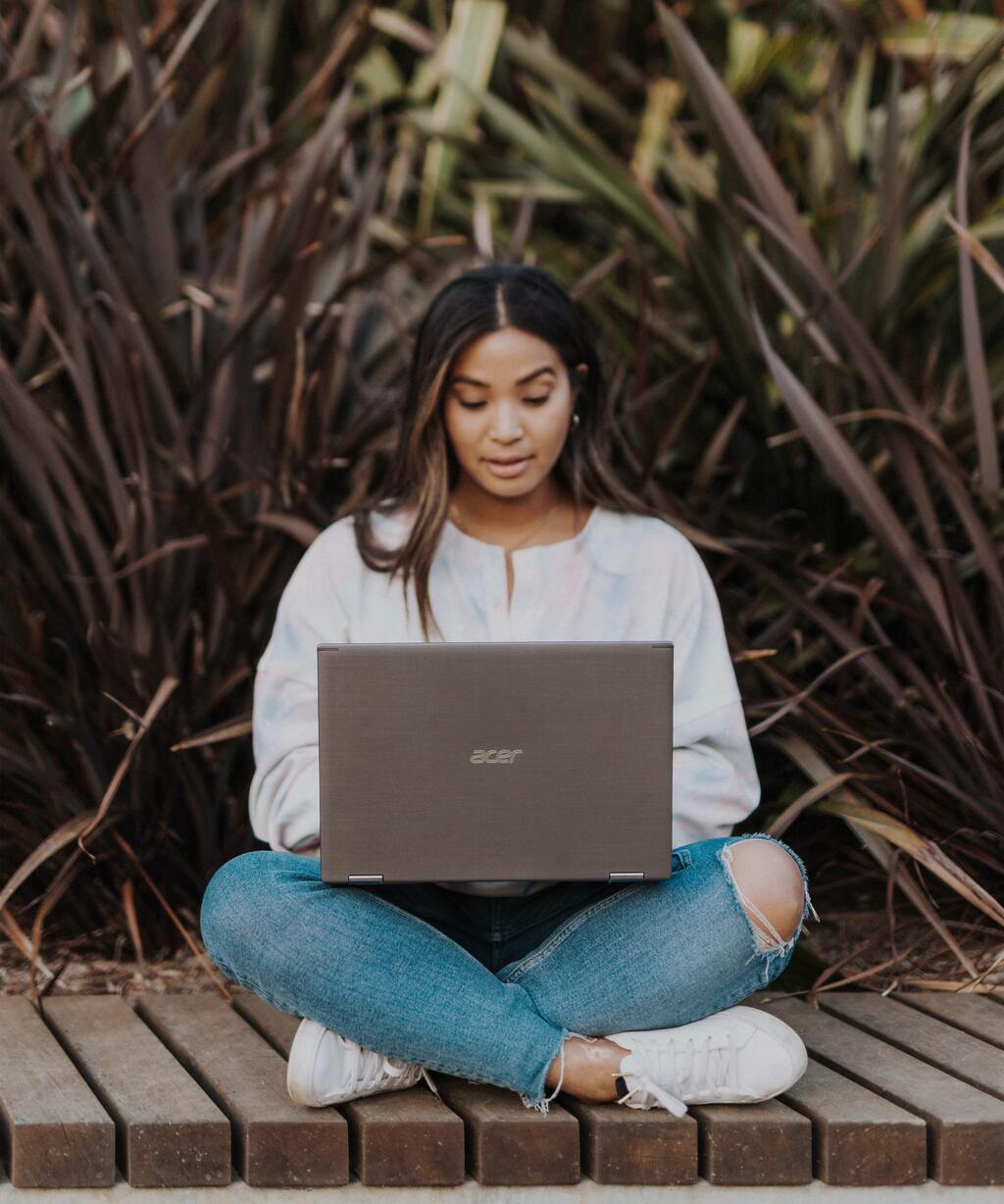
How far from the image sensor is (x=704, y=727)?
198cm

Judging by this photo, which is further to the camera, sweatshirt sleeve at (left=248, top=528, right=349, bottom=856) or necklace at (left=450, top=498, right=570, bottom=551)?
necklace at (left=450, top=498, right=570, bottom=551)

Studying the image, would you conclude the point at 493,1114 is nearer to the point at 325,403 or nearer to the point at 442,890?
the point at 442,890

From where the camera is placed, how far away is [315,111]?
127 inches

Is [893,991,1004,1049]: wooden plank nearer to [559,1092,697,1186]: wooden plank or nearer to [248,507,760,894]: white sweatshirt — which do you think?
[248,507,760,894]: white sweatshirt

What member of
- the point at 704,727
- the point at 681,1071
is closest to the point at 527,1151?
the point at 681,1071

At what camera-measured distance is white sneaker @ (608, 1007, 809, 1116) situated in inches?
68.4

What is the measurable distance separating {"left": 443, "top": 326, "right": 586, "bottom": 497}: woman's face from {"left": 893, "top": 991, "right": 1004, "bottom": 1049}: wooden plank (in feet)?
2.66

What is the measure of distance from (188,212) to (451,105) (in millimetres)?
723

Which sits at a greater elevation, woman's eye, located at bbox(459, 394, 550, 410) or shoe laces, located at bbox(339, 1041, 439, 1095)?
woman's eye, located at bbox(459, 394, 550, 410)

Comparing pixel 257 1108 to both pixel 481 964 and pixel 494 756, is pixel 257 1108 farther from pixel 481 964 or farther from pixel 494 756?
pixel 494 756

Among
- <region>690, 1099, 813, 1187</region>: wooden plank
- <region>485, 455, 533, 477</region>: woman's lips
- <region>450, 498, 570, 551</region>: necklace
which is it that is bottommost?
<region>690, 1099, 813, 1187</region>: wooden plank

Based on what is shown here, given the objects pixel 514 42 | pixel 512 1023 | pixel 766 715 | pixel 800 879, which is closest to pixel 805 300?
pixel 766 715

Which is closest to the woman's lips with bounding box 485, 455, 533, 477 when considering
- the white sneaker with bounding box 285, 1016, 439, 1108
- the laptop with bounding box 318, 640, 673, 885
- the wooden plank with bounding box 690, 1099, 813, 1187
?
the laptop with bounding box 318, 640, 673, 885

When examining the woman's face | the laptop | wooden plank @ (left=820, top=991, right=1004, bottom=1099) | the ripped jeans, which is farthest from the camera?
the woman's face
